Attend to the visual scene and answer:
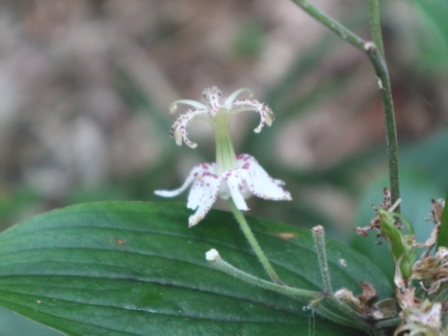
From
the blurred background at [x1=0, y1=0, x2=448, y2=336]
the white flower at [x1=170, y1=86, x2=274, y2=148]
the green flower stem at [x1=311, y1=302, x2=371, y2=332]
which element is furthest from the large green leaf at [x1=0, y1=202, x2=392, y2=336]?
the blurred background at [x1=0, y1=0, x2=448, y2=336]

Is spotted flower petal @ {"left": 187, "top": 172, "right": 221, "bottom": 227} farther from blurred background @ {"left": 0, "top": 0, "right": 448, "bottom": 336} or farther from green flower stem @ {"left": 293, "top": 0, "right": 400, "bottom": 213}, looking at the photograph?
A: blurred background @ {"left": 0, "top": 0, "right": 448, "bottom": 336}

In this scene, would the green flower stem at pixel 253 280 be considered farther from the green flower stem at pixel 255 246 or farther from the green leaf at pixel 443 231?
the green leaf at pixel 443 231

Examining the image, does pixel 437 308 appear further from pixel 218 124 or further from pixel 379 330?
pixel 218 124

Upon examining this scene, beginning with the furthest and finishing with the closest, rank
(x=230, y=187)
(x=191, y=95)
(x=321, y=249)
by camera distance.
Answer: (x=191, y=95)
(x=230, y=187)
(x=321, y=249)

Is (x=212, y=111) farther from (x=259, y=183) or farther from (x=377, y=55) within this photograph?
(x=377, y=55)

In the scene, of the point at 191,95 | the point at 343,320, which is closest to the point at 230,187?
the point at 343,320

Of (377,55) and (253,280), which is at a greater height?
(377,55)

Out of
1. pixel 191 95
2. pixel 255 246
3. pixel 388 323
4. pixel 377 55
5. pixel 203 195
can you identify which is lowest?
pixel 388 323

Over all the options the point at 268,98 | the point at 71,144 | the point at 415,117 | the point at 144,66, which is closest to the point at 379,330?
the point at 268,98
